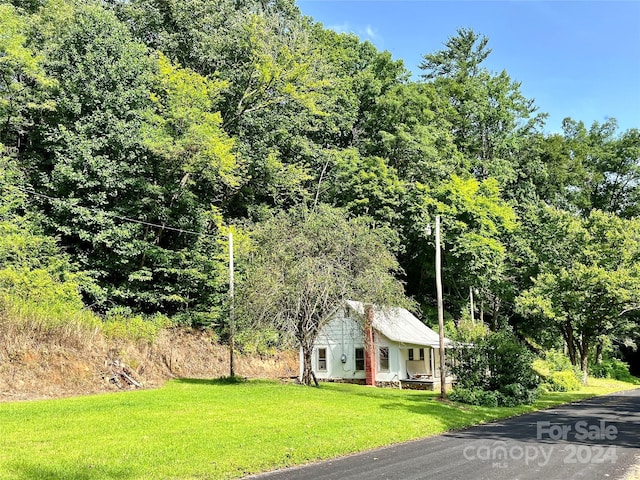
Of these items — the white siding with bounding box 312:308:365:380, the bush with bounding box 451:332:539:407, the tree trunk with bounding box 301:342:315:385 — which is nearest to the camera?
the bush with bounding box 451:332:539:407

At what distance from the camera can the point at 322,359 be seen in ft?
102

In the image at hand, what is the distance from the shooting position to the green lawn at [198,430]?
872cm

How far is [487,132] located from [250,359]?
3140cm

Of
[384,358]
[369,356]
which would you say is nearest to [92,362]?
[369,356]

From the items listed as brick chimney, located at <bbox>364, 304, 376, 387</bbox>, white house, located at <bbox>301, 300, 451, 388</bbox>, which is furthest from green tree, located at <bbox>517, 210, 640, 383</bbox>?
brick chimney, located at <bbox>364, 304, 376, 387</bbox>

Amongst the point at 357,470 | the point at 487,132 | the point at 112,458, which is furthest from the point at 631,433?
the point at 487,132

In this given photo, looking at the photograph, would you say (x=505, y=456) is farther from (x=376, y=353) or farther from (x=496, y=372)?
(x=376, y=353)

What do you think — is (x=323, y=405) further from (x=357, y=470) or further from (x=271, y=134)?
(x=271, y=134)

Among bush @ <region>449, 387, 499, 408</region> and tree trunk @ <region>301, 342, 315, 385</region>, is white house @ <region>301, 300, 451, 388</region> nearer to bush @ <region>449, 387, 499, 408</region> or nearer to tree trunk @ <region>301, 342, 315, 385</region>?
tree trunk @ <region>301, 342, 315, 385</region>

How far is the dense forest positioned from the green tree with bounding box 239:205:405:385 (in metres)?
0.16

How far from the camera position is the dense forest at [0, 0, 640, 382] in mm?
26547

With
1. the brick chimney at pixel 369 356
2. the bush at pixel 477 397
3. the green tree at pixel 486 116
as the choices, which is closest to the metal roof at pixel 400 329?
the brick chimney at pixel 369 356

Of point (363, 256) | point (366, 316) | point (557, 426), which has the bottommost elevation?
point (557, 426)

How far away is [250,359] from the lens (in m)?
31.3
